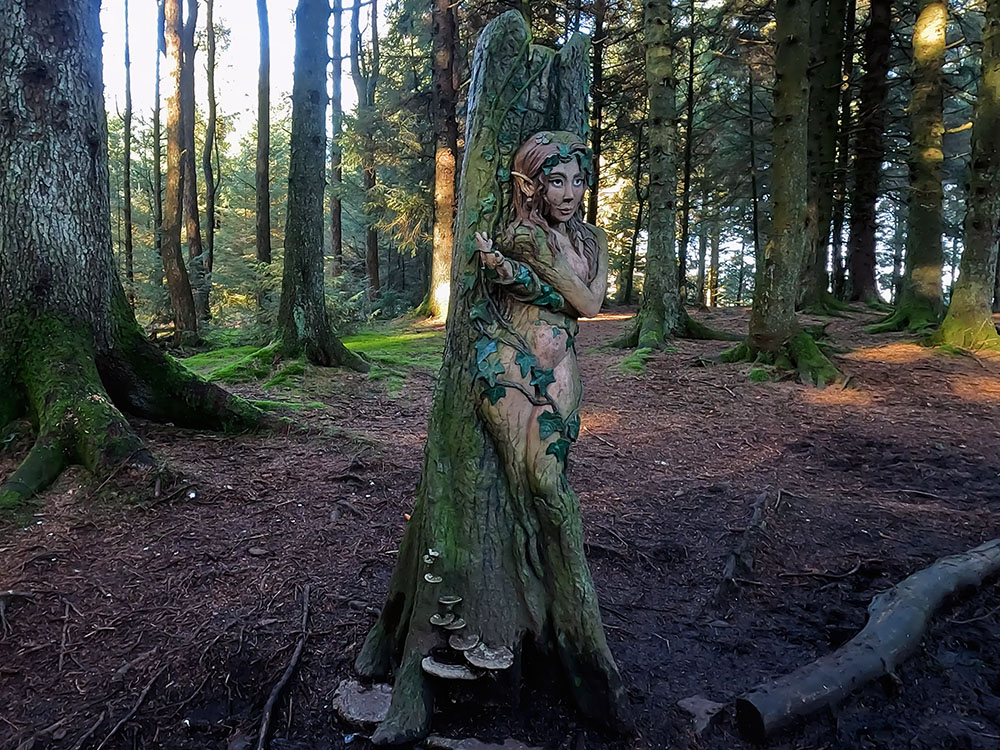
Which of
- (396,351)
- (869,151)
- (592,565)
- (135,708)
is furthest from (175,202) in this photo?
(869,151)

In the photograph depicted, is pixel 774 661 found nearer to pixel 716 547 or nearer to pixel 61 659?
pixel 716 547

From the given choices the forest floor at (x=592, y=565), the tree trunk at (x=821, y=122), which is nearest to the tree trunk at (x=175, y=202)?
the forest floor at (x=592, y=565)

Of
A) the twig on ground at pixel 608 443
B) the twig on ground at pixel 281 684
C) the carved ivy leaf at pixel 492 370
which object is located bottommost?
the twig on ground at pixel 281 684

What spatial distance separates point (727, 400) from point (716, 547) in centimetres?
443

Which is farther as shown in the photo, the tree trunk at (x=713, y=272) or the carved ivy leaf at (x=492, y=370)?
the tree trunk at (x=713, y=272)

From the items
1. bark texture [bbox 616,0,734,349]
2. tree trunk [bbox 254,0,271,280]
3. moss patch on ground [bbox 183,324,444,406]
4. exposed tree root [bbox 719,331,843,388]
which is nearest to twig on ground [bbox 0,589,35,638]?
moss patch on ground [bbox 183,324,444,406]

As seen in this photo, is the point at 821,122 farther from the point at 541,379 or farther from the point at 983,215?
the point at 541,379

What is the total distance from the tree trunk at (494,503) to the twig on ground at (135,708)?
124 cm

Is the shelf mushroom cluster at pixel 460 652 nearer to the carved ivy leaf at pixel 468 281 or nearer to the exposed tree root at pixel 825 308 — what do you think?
the carved ivy leaf at pixel 468 281

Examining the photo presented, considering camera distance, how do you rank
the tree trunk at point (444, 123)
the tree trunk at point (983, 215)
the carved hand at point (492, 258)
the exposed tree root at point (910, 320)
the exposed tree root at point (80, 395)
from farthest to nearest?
the tree trunk at point (444, 123) → the exposed tree root at point (910, 320) → the tree trunk at point (983, 215) → the exposed tree root at point (80, 395) → the carved hand at point (492, 258)

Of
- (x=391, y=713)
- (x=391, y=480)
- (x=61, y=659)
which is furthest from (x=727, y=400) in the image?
(x=61, y=659)

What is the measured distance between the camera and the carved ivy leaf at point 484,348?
9.14 ft

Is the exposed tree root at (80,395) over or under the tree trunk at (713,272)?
under

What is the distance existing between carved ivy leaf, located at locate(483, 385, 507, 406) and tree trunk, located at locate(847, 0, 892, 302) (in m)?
15.5
